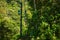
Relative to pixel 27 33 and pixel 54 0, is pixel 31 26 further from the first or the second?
pixel 54 0

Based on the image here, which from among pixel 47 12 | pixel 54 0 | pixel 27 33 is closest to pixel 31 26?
pixel 27 33

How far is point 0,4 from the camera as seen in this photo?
59.8 ft

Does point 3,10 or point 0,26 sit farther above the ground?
point 3,10

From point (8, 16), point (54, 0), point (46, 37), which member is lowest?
point (46, 37)

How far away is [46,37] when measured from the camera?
49.7 ft

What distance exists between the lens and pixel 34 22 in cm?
1652

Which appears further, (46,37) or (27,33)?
(27,33)

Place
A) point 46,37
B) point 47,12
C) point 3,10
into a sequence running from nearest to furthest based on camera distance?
1. point 46,37
2. point 47,12
3. point 3,10

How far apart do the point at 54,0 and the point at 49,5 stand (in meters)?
0.55

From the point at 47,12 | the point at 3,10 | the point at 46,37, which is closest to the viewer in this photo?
the point at 46,37

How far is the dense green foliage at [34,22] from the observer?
50.4 ft

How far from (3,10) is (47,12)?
3.92m

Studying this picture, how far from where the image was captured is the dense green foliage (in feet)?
50.4

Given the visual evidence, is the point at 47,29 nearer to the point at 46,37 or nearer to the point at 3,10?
the point at 46,37
